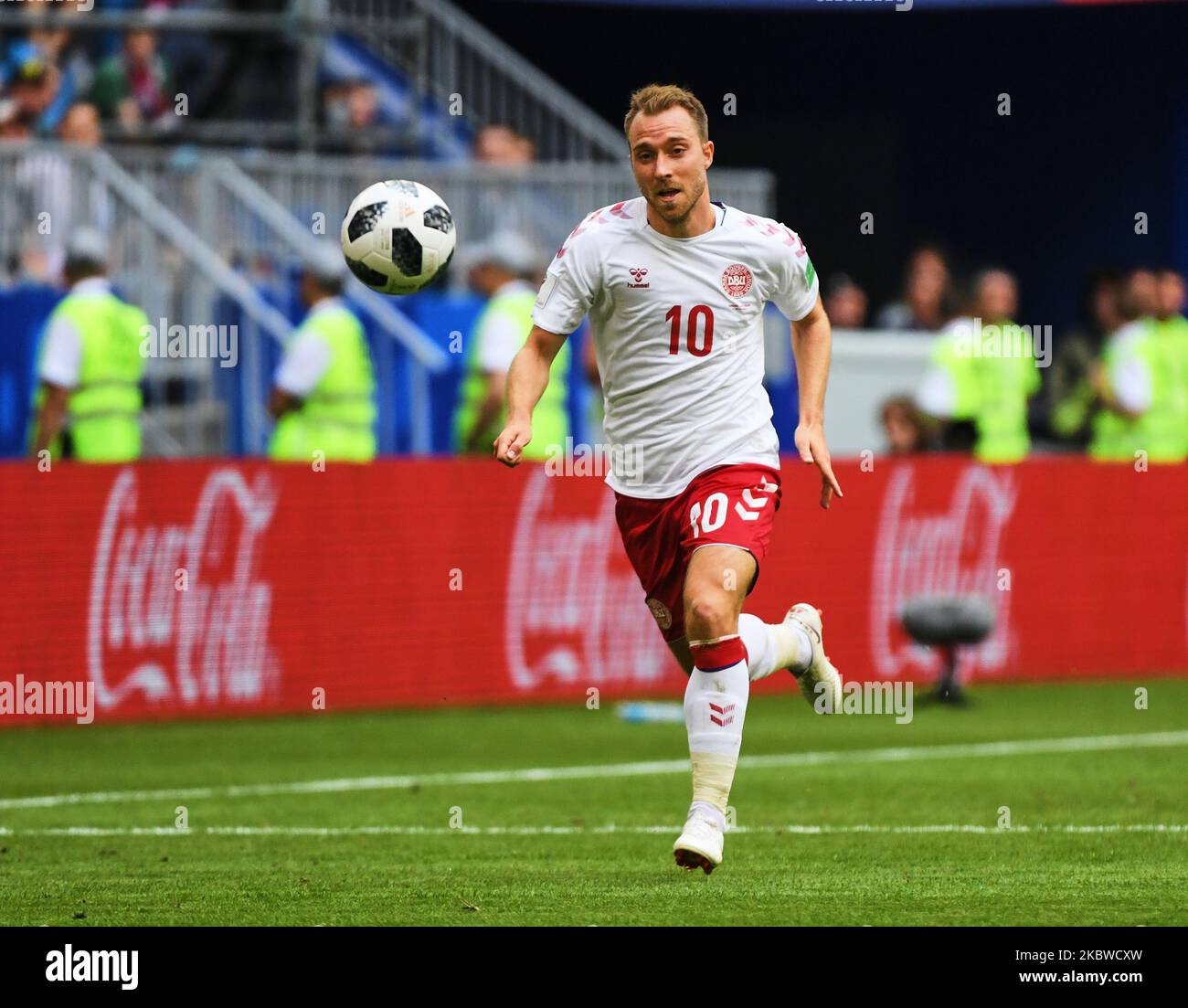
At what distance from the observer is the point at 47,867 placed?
841 centimetres

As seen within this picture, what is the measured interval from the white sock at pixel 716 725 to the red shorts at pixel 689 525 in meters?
0.29

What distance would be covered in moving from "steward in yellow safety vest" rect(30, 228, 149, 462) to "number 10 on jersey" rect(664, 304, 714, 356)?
7219mm

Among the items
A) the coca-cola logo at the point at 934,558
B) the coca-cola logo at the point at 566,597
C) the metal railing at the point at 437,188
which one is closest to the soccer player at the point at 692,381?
the coca-cola logo at the point at 566,597

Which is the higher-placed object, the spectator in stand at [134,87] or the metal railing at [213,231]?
the spectator in stand at [134,87]

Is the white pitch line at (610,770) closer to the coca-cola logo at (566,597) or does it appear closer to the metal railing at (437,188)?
the coca-cola logo at (566,597)

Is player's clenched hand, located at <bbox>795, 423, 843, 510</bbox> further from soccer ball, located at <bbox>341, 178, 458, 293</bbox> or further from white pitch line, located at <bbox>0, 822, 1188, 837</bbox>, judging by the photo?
white pitch line, located at <bbox>0, 822, 1188, 837</bbox>

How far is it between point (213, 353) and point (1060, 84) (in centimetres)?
1285

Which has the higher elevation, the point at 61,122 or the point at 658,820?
the point at 61,122

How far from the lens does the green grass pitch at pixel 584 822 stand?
7.37 metres

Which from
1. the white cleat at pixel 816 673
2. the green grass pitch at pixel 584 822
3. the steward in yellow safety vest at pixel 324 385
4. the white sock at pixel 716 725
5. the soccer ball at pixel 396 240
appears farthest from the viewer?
the steward in yellow safety vest at pixel 324 385

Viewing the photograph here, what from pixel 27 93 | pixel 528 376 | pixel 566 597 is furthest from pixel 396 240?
pixel 27 93

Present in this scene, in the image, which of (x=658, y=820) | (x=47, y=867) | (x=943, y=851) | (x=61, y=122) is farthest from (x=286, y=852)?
(x=61, y=122)

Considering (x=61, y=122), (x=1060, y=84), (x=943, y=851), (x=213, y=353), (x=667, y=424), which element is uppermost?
(x=1060, y=84)
